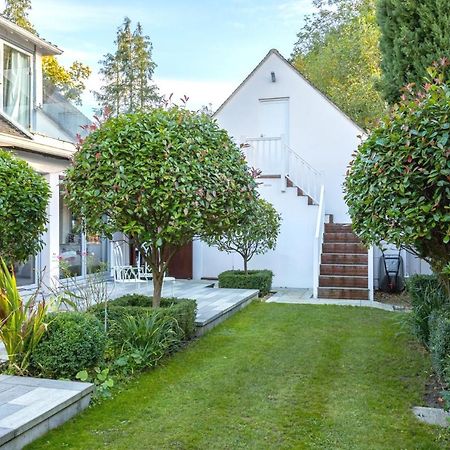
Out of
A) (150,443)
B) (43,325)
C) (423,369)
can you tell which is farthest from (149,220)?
(423,369)

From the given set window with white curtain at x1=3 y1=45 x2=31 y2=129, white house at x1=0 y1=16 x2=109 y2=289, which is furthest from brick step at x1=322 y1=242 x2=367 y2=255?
window with white curtain at x1=3 y1=45 x2=31 y2=129

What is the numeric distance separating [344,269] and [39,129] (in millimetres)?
7999

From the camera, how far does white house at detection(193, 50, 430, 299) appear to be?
1223cm

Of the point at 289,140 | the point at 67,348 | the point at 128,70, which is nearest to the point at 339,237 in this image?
the point at 289,140

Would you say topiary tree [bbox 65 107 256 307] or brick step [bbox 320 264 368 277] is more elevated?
topiary tree [bbox 65 107 256 307]

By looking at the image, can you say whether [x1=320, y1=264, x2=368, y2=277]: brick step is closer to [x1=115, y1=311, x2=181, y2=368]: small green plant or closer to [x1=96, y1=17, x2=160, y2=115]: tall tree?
[x1=115, y1=311, x2=181, y2=368]: small green plant

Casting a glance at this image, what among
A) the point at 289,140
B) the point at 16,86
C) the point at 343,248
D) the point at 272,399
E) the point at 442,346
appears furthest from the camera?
the point at 289,140

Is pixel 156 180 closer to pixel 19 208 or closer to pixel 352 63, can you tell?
pixel 19 208

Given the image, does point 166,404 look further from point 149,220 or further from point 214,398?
point 149,220

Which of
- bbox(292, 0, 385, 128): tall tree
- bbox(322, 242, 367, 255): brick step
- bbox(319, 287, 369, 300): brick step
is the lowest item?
bbox(319, 287, 369, 300): brick step

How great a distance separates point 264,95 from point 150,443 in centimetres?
1217

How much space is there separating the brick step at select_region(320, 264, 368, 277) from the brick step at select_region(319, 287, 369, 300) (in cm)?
65

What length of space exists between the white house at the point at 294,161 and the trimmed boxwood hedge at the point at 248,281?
5.09 ft

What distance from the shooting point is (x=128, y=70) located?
29.2 meters
